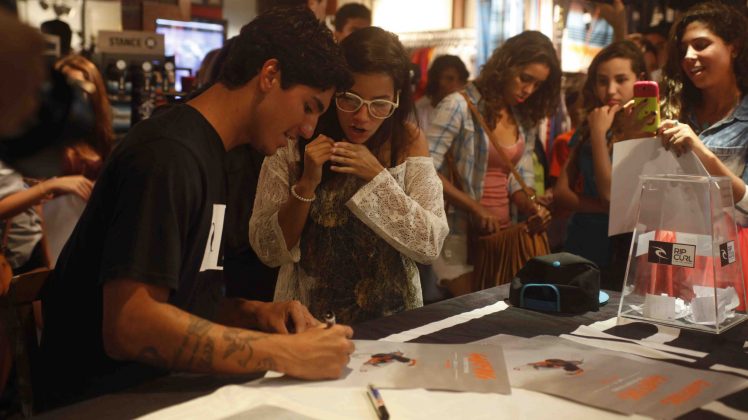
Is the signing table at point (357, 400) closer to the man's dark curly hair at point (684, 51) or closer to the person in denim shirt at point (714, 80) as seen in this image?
the person in denim shirt at point (714, 80)

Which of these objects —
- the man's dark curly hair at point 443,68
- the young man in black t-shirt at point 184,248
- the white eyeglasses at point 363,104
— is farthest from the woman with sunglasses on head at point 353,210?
the man's dark curly hair at point 443,68

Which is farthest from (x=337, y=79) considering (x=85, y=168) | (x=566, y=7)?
(x=566, y=7)

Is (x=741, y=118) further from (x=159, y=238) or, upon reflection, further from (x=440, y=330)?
(x=159, y=238)

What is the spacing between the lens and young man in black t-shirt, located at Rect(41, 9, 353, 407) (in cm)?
117

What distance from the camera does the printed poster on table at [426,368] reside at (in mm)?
1247

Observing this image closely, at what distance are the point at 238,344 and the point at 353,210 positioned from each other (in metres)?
0.78

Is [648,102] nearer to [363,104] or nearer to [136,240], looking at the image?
[363,104]

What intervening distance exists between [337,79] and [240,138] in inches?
9.6

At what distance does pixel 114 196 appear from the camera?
124cm

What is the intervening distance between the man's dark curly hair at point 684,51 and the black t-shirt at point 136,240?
5.62ft

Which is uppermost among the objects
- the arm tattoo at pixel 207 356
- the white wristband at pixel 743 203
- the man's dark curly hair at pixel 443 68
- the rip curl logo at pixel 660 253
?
the man's dark curly hair at pixel 443 68

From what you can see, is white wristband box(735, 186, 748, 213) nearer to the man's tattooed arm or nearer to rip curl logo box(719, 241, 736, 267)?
rip curl logo box(719, 241, 736, 267)

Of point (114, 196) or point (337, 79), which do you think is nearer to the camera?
point (114, 196)

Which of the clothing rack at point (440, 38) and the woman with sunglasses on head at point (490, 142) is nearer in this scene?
the woman with sunglasses on head at point (490, 142)
